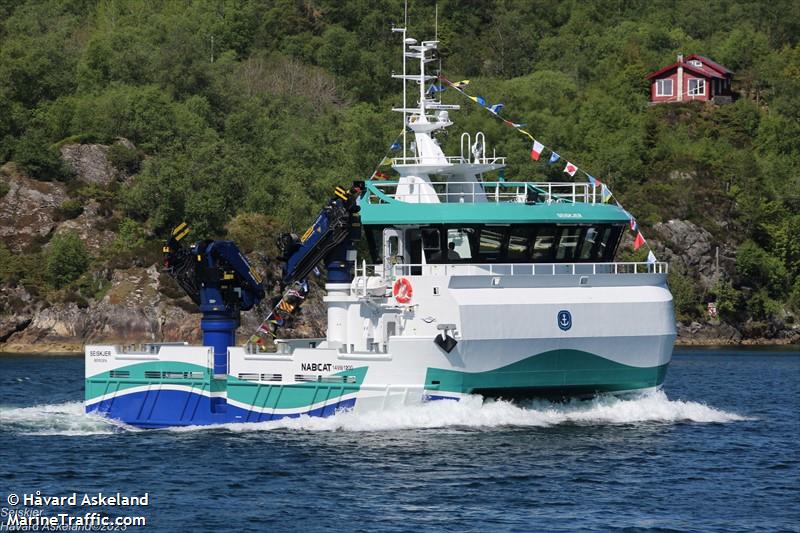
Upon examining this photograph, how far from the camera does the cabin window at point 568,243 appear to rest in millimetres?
36625

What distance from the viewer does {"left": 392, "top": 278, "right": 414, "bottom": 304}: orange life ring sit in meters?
35.0

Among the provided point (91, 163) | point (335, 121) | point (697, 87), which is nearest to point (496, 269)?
Result: point (91, 163)

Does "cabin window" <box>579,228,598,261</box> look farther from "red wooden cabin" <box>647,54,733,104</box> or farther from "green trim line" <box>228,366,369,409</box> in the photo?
"red wooden cabin" <box>647,54,733,104</box>

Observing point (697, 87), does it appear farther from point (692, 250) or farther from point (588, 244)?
point (588, 244)

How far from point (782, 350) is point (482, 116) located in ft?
94.2

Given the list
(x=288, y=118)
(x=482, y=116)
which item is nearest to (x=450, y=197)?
(x=482, y=116)

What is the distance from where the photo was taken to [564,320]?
34906mm

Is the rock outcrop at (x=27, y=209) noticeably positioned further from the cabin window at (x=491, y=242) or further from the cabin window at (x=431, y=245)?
the cabin window at (x=491, y=242)

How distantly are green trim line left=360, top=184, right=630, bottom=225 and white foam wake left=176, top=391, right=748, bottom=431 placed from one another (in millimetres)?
4527

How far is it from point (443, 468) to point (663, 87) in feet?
297

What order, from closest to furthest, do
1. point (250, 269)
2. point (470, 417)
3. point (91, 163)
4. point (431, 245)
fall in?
point (470, 417) < point (431, 245) < point (250, 269) < point (91, 163)

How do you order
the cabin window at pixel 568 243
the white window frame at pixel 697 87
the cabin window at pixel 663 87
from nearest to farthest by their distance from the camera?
the cabin window at pixel 568 243, the white window frame at pixel 697 87, the cabin window at pixel 663 87

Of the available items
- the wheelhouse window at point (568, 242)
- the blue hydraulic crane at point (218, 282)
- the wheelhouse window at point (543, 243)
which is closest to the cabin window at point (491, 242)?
the wheelhouse window at point (543, 243)

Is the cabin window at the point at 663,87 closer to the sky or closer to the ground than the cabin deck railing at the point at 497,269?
closer to the sky
